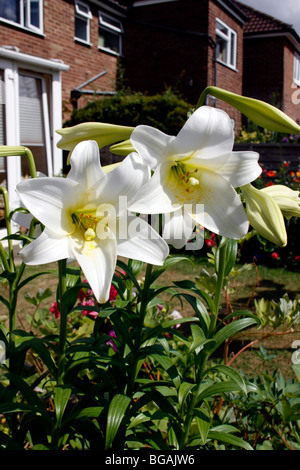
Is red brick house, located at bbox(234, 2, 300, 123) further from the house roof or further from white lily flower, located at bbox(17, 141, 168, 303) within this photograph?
white lily flower, located at bbox(17, 141, 168, 303)

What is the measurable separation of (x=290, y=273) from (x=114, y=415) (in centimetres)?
475

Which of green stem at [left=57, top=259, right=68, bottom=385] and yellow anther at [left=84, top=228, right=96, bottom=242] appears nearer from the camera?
yellow anther at [left=84, top=228, right=96, bottom=242]

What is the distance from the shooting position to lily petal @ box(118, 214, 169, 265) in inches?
29.6

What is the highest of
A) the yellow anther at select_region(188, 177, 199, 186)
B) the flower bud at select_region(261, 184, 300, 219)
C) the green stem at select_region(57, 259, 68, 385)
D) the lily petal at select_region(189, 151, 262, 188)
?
the lily petal at select_region(189, 151, 262, 188)

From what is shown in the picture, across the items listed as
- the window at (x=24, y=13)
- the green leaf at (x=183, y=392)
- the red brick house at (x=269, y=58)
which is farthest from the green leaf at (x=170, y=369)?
the red brick house at (x=269, y=58)

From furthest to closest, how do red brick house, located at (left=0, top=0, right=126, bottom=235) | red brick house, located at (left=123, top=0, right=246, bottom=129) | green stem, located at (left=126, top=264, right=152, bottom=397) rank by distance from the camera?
red brick house, located at (left=123, top=0, right=246, bottom=129) → red brick house, located at (left=0, top=0, right=126, bottom=235) → green stem, located at (left=126, top=264, right=152, bottom=397)

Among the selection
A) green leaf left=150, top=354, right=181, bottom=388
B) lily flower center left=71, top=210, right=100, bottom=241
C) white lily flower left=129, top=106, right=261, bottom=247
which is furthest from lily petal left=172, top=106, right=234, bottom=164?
green leaf left=150, top=354, right=181, bottom=388

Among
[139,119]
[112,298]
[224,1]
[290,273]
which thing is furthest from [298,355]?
[224,1]

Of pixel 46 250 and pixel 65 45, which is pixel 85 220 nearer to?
pixel 46 250

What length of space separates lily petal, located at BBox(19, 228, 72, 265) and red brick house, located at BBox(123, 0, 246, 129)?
10780mm

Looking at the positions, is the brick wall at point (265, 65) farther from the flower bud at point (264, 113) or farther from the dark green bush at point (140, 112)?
the flower bud at point (264, 113)

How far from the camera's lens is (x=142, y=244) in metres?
0.76

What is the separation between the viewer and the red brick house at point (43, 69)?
679cm

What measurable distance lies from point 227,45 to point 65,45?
6303 mm
